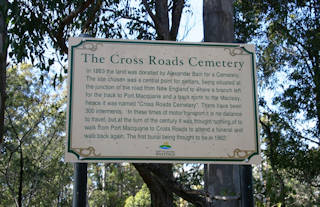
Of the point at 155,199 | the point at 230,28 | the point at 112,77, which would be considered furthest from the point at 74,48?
the point at 155,199

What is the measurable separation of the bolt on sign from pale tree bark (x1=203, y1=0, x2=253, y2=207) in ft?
0.39

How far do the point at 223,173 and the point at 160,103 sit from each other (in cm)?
58

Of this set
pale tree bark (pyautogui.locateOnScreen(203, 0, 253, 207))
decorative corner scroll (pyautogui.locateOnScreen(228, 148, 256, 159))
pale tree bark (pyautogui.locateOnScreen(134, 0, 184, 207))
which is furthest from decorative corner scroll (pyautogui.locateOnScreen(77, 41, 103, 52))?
pale tree bark (pyautogui.locateOnScreen(134, 0, 184, 207))

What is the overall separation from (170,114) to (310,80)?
30.7 feet

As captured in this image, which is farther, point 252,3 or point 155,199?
point 252,3

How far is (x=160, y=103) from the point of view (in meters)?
2.51

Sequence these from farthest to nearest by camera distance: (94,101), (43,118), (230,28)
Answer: (43,118)
(230,28)
(94,101)

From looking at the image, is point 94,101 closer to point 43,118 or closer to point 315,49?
point 315,49

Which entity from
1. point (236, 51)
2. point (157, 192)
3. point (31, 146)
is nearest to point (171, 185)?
point (157, 192)

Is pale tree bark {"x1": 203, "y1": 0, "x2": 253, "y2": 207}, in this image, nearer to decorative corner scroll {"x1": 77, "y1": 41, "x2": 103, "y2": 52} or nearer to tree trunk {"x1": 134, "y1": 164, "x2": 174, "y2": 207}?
decorative corner scroll {"x1": 77, "y1": 41, "x2": 103, "y2": 52}

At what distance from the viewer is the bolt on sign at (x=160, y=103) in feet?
8.02

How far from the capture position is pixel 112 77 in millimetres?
2537

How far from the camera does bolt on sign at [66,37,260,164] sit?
244cm

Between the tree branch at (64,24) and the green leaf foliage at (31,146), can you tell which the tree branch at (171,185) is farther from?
the green leaf foliage at (31,146)
